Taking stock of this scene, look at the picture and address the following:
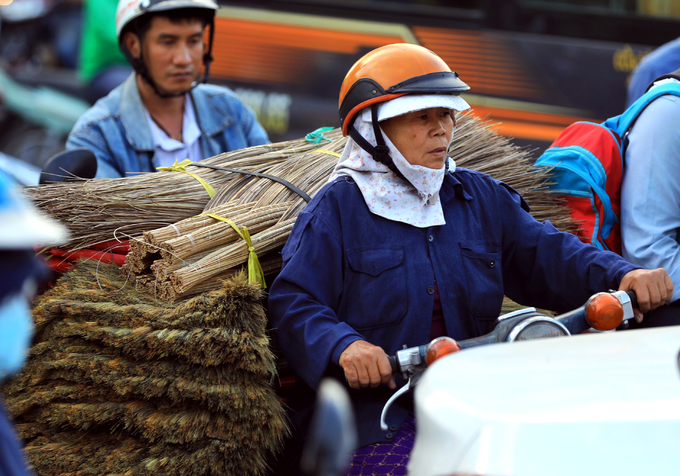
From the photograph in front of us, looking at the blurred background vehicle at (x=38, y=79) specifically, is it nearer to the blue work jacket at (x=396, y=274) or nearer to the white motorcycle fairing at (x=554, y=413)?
the blue work jacket at (x=396, y=274)

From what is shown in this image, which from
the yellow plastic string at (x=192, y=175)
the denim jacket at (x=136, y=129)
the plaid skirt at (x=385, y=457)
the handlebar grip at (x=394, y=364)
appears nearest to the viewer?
Answer: the handlebar grip at (x=394, y=364)

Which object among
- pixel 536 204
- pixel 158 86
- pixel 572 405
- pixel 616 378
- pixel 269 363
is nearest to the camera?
pixel 572 405

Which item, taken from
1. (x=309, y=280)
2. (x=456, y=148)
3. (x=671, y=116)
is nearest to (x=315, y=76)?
(x=456, y=148)

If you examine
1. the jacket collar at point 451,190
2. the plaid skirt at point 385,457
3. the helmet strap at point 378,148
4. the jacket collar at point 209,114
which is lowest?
the plaid skirt at point 385,457

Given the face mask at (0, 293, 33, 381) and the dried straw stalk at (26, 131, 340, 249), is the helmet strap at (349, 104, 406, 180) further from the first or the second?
the face mask at (0, 293, 33, 381)

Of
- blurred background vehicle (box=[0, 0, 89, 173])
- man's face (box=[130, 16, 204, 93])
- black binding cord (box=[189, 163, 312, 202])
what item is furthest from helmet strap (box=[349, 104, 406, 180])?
blurred background vehicle (box=[0, 0, 89, 173])

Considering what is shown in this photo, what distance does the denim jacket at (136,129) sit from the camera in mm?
4152

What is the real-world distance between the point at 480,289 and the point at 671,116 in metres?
1.21

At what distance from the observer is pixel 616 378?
5.18ft

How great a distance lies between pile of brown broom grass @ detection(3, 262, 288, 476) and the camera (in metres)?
2.40

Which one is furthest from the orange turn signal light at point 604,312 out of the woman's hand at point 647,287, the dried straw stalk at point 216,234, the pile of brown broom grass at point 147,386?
the dried straw stalk at point 216,234

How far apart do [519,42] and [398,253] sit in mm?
5054

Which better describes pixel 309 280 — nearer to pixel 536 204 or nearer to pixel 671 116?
pixel 536 204

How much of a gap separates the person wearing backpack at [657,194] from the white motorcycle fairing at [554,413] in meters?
1.43
